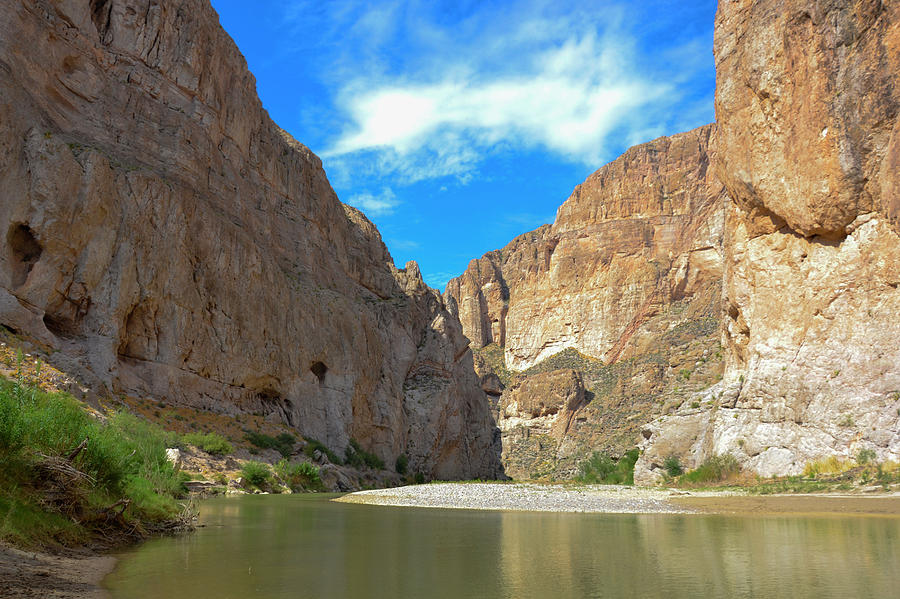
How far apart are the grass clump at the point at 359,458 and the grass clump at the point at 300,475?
1070cm

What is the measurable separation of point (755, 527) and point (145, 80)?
4192 centimetres

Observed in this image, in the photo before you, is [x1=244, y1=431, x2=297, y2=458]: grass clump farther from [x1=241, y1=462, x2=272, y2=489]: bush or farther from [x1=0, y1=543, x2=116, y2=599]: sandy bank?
[x1=0, y1=543, x2=116, y2=599]: sandy bank

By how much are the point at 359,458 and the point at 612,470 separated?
731 inches

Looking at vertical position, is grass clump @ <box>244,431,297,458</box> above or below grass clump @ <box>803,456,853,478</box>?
above

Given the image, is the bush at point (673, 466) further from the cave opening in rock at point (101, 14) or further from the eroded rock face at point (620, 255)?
the eroded rock face at point (620, 255)

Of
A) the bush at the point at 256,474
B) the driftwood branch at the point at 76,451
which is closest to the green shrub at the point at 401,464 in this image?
the bush at the point at 256,474

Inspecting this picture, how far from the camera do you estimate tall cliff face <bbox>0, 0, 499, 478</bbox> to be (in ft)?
101

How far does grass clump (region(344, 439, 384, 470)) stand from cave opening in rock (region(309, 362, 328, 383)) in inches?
219

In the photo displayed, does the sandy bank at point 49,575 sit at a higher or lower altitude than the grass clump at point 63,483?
lower

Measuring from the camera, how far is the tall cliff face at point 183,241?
3067cm

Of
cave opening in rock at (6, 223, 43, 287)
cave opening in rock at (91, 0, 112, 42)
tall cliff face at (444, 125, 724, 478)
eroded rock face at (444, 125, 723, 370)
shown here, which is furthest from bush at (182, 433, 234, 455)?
eroded rock face at (444, 125, 723, 370)

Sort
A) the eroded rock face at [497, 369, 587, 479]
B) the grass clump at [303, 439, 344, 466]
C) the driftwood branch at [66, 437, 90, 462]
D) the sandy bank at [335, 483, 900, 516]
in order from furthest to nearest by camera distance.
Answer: the eroded rock face at [497, 369, 587, 479]
the grass clump at [303, 439, 344, 466]
the sandy bank at [335, 483, 900, 516]
the driftwood branch at [66, 437, 90, 462]

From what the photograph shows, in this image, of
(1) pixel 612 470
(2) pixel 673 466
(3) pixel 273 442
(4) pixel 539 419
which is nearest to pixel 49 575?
(2) pixel 673 466

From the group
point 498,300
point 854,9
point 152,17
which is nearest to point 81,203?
point 152,17
